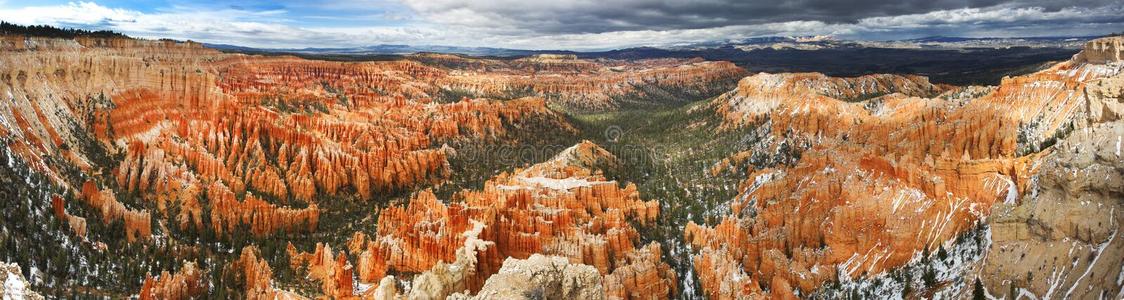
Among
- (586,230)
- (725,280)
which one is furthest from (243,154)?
(725,280)

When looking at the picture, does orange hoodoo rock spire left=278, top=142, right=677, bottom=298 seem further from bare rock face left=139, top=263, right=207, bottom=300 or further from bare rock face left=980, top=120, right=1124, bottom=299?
bare rock face left=980, top=120, right=1124, bottom=299

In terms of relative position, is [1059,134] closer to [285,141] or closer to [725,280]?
[725,280]

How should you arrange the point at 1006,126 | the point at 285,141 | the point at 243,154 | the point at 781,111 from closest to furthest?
the point at 1006,126, the point at 243,154, the point at 285,141, the point at 781,111

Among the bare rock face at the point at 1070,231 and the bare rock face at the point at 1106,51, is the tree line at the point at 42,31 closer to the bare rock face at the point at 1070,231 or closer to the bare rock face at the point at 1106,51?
the bare rock face at the point at 1070,231

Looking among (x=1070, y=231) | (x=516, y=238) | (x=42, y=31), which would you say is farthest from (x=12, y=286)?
(x=42, y=31)

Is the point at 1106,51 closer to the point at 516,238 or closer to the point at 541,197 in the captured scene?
the point at 541,197

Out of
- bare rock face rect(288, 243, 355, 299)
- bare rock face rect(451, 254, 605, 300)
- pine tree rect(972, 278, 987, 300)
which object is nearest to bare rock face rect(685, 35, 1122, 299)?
pine tree rect(972, 278, 987, 300)
